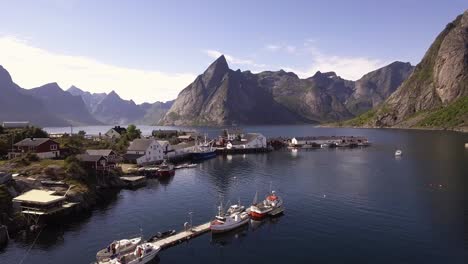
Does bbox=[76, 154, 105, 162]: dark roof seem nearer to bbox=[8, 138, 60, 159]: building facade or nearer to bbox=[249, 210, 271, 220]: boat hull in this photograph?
bbox=[8, 138, 60, 159]: building facade

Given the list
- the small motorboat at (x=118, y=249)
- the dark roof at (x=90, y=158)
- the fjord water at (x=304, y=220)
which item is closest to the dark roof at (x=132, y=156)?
the fjord water at (x=304, y=220)

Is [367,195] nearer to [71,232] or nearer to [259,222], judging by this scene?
[259,222]

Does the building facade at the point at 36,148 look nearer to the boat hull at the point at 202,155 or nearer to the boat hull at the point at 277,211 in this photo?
the boat hull at the point at 202,155

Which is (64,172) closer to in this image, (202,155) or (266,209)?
(266,209)

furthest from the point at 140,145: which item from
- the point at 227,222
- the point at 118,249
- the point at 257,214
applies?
the point at 118,249

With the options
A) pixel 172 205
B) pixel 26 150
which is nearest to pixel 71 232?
pixel 172 205

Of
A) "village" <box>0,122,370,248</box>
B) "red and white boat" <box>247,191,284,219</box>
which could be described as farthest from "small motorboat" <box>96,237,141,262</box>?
"red and white boat" <box>247,191,284,219</box>
